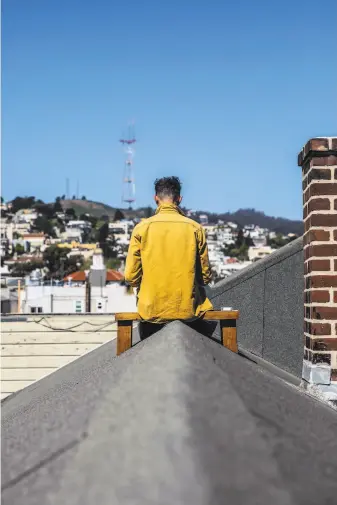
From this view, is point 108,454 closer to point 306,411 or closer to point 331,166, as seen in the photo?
point 306,411

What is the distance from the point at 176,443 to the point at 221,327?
216cm

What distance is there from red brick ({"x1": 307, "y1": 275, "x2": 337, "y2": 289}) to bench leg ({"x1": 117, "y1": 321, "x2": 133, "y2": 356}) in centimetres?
135

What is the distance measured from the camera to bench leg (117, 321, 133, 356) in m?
3.87

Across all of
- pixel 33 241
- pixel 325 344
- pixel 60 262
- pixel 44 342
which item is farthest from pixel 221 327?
pixel 33 241

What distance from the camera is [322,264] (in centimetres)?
459

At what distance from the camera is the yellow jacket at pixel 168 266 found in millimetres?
3896

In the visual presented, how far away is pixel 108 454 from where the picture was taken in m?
1.75

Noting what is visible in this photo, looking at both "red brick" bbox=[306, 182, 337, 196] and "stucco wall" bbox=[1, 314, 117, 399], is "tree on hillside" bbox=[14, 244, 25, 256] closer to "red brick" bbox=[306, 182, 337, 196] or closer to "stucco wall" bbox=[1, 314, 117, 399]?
"stucco wall" bbox=[1, 314, 117, 399]

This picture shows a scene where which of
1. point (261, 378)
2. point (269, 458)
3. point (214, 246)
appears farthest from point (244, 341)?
point (214, 246)

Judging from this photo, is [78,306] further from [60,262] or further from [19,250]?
[19,250]

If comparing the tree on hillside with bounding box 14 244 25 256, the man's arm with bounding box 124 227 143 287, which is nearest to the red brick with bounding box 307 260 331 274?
the man's arm with bounding box 124 227 143 287

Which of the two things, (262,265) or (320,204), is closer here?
(320,204)

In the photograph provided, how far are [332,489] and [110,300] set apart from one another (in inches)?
1793

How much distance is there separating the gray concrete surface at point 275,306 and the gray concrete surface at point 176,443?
296 cm
